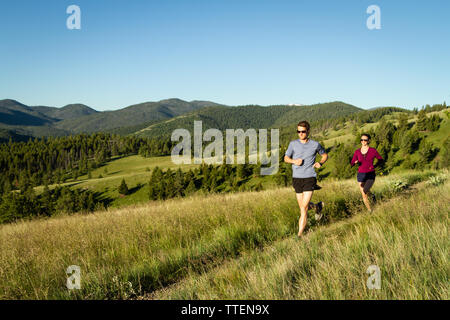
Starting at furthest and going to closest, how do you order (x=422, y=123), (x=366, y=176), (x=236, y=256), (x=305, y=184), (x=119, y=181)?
(x=119, y=181) → (x=422, y=123) → (x=366, y=176) → (x=305, y=184) → (x=236, y=256)

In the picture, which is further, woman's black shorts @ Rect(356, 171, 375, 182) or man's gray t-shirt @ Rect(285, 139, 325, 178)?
woman's black shorts @ Rect(356, 171, 375, 182)

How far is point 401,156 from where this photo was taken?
285 feet

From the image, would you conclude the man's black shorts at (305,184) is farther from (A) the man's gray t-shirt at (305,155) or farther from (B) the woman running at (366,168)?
(B) the woman running at (366,168)

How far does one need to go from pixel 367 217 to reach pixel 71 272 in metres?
6.11

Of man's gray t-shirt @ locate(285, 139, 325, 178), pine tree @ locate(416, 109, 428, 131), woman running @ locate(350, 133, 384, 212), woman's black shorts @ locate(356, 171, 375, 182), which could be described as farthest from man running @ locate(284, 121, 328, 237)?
pine tree @ locate(416, 109, 428, 131)

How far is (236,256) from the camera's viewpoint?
4.43 metres

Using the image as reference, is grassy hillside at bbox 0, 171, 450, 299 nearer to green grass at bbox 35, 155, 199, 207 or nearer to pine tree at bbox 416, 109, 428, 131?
green grass at bbox 35, 155, 199, 207

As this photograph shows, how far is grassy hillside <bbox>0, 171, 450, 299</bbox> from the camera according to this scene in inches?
108

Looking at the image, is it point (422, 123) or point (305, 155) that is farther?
point (422, 123)

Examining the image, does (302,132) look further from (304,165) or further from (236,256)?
(236,256)

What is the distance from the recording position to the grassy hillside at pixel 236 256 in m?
2.74

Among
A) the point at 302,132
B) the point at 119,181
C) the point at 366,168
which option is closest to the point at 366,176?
the point at 366,168

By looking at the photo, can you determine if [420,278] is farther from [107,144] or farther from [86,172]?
[107,144]
